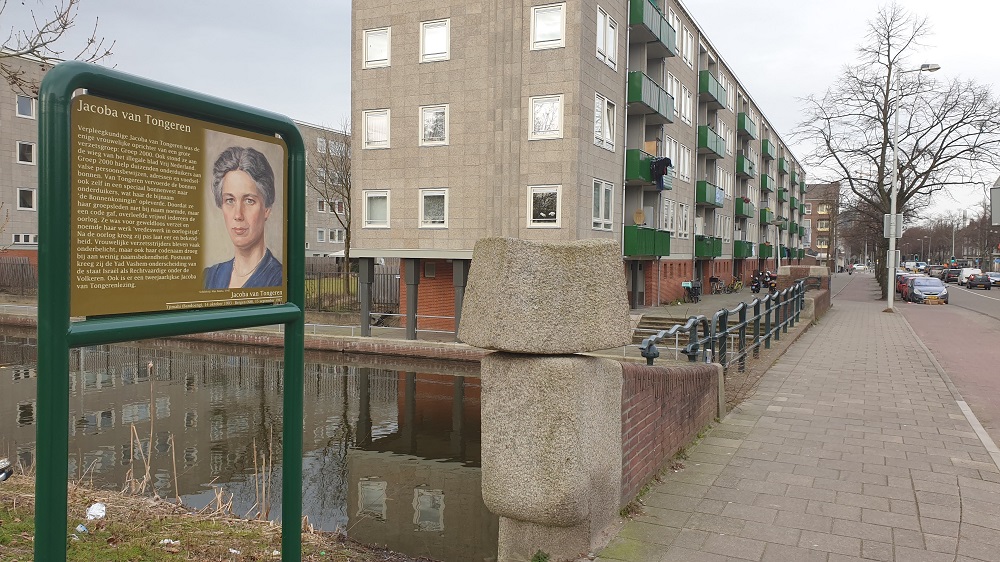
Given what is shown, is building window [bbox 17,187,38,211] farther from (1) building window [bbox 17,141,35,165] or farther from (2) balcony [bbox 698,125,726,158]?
(2) balcony [bbox 698,125,726,158]

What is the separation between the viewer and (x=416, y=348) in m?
20.9

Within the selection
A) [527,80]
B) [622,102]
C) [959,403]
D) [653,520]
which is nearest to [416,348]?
[527,80]

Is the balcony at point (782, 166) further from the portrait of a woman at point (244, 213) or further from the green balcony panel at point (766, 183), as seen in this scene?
the portrait of a woman at point (244, 213)

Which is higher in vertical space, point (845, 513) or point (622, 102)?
point (622, 102)

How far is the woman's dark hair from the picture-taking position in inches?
113

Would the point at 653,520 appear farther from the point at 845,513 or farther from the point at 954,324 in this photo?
the point at 954,324

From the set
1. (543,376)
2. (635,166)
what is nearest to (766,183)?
(635,166)

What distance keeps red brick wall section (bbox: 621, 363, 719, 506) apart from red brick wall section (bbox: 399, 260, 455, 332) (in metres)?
17.7

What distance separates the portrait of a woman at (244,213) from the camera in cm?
290

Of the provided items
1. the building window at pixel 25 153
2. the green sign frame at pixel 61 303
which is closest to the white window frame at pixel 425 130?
the green sign frame at pixel 61 303

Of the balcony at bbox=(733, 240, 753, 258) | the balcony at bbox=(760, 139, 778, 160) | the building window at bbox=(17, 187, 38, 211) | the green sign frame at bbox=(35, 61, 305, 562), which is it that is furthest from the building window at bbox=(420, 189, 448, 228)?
the balcony at bbox=(760, 139, 778, 160)

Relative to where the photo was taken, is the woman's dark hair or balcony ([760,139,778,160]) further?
balcony ([760,139,778,160])

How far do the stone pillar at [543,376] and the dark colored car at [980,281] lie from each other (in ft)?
198

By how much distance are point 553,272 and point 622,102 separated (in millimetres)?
21954
